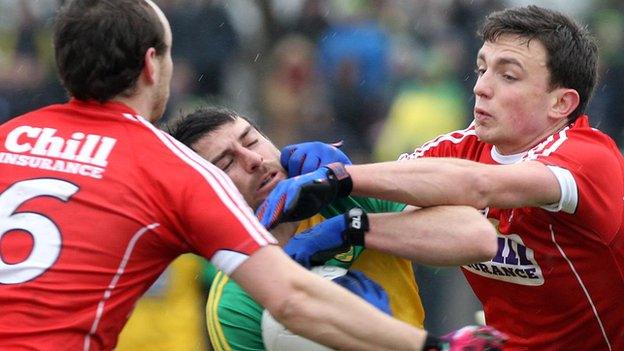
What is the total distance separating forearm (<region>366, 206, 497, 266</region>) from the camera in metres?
4.15

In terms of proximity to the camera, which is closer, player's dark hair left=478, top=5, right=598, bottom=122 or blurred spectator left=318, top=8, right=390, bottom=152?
player's dark hair left=478, top=5, right=598, bottom=122

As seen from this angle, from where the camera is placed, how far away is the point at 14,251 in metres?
3.71

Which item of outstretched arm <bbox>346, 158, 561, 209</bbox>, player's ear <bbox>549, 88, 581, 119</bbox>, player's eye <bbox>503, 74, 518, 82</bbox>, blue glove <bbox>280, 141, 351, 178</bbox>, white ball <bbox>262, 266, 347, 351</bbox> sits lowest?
white ball <bbox>262, 266, 347, 351</bbox>

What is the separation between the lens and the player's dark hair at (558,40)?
16.0ft

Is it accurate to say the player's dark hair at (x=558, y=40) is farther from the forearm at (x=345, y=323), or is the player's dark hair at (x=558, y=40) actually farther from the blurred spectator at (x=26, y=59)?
the blurred spectator at (x=26, y=59)

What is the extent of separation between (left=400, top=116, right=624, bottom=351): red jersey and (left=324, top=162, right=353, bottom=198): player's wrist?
2.53ft

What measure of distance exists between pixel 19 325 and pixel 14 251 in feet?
0.73

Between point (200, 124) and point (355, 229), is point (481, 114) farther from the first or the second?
point (200, 124)

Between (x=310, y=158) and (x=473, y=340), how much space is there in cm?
112

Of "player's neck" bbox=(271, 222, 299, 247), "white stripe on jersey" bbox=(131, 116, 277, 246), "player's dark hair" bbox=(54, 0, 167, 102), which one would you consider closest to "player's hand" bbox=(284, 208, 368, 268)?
"player's neck" bbox=(271, 222, 299, 247)

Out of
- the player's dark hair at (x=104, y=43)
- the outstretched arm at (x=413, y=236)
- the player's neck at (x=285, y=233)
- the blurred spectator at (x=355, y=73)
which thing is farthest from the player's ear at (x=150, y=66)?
the blurred spectator at (x=355, y=73)

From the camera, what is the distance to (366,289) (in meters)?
4.21

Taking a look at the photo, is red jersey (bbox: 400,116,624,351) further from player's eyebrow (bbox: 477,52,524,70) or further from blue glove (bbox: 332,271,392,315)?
blue glove (bbox: 332,271,392,315)


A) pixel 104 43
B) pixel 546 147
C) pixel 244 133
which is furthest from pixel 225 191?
pixel 546 147
